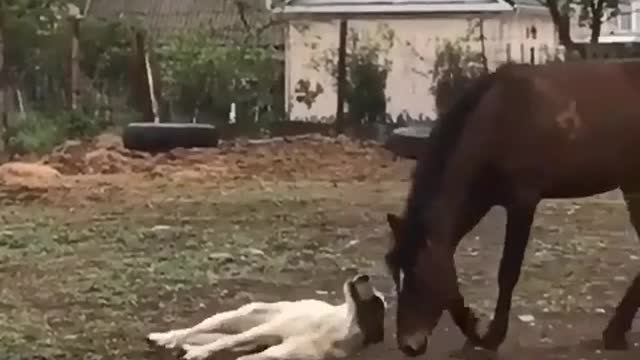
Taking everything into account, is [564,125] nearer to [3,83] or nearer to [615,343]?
[615,343]

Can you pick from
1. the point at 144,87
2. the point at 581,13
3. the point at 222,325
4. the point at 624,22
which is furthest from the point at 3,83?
the point at 222,325

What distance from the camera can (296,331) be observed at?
259 centimetres

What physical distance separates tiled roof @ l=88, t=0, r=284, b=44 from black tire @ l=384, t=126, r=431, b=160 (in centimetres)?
110

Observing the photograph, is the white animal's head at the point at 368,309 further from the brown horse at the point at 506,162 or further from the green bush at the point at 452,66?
the green bush at the point at 452,66

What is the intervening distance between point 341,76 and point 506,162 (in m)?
2.73

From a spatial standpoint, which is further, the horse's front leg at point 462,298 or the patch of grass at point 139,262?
the patch of grass at point 139,262

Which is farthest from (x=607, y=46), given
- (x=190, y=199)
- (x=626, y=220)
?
(x=190, y=199)

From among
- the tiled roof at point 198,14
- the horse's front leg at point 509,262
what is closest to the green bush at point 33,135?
the tiled roof at point 198,14

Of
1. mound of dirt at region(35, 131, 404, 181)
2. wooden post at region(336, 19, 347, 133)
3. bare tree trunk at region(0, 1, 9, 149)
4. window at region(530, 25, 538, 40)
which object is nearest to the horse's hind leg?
window at region(530, 25, 538, 40)

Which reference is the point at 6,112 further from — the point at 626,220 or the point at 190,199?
the point at 626,220

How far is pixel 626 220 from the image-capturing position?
324 cm

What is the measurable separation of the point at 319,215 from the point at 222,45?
1826 mm

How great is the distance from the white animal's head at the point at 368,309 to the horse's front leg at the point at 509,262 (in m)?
0.18

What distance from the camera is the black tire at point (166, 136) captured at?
544 centimetres
